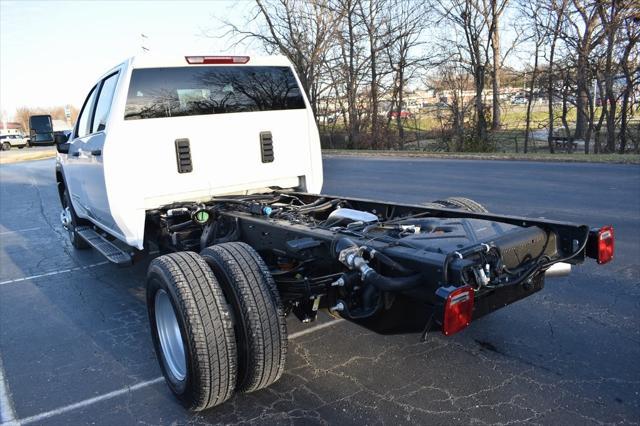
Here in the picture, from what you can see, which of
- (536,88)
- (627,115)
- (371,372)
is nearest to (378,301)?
(371,372)

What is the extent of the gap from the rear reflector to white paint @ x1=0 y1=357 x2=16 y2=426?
3837 millimetres

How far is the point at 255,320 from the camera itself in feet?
10.7

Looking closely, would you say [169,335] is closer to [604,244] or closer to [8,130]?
[604,244]

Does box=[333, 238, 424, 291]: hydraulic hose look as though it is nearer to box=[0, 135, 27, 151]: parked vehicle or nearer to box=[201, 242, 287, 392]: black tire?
box=[201, 242, 287, 392]: black tire

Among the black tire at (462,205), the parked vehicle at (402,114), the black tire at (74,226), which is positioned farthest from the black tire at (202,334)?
the parked vehicle at (402,114)

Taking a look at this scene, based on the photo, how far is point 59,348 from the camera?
4621mm

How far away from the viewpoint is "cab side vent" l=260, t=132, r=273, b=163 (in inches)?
226

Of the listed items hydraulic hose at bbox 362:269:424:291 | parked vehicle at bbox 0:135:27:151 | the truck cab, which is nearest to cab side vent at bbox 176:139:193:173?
the truck cab

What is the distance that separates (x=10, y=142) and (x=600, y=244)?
68.5 m

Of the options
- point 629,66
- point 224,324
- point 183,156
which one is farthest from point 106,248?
point 629,66

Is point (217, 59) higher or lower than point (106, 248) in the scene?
higher

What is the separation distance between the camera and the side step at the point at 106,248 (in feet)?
17.3

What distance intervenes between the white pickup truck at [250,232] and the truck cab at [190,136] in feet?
0.04

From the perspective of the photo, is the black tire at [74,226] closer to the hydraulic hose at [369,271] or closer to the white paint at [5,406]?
the white paint at [5,406]
